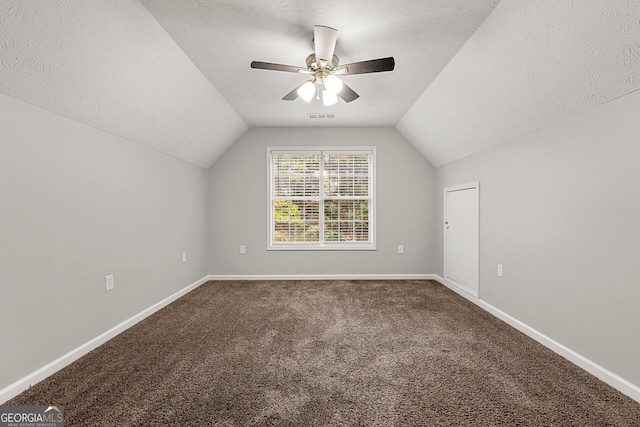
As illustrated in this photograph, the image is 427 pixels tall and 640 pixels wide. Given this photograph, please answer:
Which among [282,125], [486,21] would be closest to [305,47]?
[486,21]

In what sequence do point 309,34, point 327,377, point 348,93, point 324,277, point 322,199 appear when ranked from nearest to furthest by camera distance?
1. point 327,377
2. point 309,34
3. point 348,93
4. point 324,277
5. point 322,199

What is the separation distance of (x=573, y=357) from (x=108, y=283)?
11.9 ft

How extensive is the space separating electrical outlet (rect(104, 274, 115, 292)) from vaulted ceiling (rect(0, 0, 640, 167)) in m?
1.25

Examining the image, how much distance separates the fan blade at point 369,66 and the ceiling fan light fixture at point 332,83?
74 mm

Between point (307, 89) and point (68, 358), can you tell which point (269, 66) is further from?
point (68, 358)

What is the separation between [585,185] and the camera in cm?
188

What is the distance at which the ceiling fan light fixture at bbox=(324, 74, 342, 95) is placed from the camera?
6.79 ft

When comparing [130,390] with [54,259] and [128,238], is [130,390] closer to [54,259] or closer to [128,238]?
[54,259]

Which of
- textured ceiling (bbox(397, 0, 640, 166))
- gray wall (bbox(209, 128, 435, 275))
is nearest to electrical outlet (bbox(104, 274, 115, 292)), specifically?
gray wall (bbox(209, 128, 435, 275))

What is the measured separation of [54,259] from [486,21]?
333cm

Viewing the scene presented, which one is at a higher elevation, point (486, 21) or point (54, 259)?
point (486, 21)

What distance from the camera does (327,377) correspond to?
1.76 metres

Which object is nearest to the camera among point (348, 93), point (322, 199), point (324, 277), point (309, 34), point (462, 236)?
point (309, 34)

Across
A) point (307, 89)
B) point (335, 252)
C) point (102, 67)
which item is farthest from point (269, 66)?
point (335, 252)
